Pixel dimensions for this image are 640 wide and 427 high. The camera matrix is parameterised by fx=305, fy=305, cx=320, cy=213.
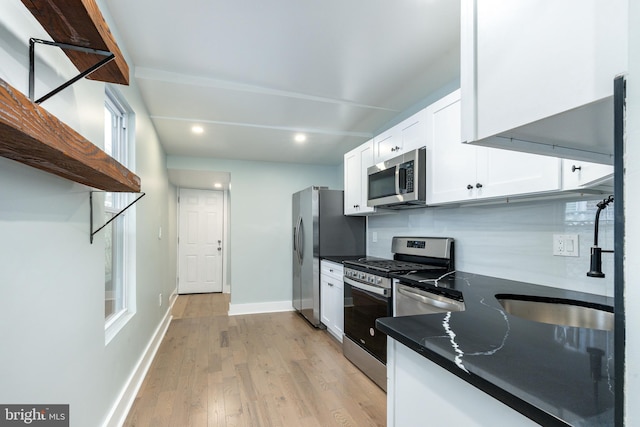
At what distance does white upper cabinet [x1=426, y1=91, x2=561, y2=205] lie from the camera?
1.54 meters

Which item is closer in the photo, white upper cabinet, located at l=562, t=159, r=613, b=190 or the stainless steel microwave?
white upper cabinet, located at l=562, t=159, r=613, b=190

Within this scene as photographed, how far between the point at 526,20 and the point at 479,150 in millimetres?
1436

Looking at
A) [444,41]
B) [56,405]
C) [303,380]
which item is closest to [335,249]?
[303,380]

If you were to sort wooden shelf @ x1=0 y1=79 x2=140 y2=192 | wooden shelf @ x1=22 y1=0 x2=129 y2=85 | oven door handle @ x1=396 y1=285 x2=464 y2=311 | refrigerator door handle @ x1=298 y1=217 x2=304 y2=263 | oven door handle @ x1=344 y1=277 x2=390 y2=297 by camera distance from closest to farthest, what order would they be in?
wooden shelf @ x1=0 y1=79 x2=140 y2=192, wooden shelf @ x1=22 y1=0 x2=129 y2=85, oven door handle @ x1=396 y1=285 x2=464 y2=311, oven door handle @ x1=344 y1=277 x2=390 y2=297, refrigerator door handle @ x1=298 y1=217 x2=304 y2=263

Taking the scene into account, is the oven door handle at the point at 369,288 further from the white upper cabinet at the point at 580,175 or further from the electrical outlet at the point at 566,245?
the white upper cabinet at the point at 580,175

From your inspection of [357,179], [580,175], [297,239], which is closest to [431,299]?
[580,175]

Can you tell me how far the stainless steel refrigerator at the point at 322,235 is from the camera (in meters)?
3.87

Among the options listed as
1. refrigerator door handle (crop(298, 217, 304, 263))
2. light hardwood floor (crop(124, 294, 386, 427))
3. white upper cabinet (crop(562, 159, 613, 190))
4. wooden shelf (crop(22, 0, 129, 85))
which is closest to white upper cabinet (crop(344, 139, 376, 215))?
refrigerator door handle (crop(298, 217, 304, 263))

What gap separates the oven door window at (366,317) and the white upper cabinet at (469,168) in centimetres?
90

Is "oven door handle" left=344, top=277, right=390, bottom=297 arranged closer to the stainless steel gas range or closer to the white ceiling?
the stainless steel gas range

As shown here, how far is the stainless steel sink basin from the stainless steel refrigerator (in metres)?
2.45

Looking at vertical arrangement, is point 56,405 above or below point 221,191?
below

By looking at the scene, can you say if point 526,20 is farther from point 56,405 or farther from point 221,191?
point 221,191

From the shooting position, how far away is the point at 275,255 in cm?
482
